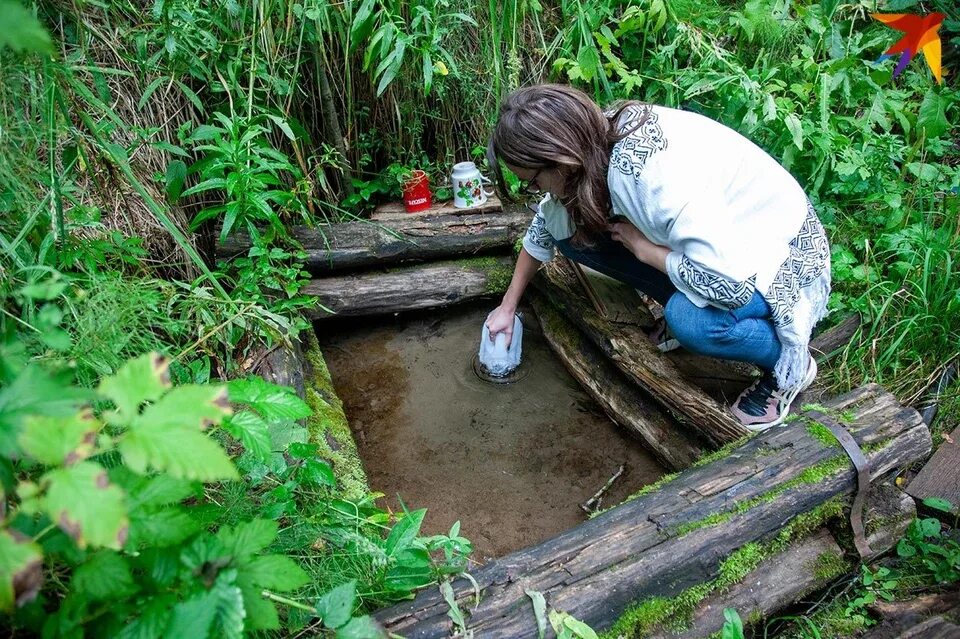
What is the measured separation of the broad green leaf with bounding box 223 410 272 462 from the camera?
1.24 m

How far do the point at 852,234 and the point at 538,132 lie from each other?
163 cm

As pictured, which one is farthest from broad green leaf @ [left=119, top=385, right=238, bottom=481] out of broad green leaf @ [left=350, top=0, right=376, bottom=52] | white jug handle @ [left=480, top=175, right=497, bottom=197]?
white jug handle @ [left=480, top=175, right=497, bottom=197]

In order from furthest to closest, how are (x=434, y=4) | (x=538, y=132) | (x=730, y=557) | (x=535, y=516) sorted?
(x=434, y=4) → (x=535, y=516) → (x=538, y=132) → (x=730, y=557)

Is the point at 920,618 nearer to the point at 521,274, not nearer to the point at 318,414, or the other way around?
the point at 521,274

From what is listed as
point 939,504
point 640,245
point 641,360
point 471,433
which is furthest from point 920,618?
point 471,433

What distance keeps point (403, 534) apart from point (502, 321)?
4.12 ft

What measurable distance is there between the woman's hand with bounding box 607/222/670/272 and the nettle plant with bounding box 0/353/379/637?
1.45m

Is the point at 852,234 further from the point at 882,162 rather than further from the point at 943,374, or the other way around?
the point at 943,374

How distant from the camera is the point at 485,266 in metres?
2.97

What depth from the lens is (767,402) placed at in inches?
85.0

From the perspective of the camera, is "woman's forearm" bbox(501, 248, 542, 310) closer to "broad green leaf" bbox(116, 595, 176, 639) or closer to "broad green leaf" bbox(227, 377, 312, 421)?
"broad green leaf" bbox(227, 377, 312, 421)

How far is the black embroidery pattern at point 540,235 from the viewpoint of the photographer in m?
2.40

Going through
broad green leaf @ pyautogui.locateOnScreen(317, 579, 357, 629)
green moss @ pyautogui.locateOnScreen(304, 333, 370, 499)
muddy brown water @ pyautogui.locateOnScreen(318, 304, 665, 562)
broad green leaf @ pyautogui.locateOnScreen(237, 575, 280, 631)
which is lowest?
muddy brown water @ pyautogui.locateOnScreen(318, 304, 665, 562)

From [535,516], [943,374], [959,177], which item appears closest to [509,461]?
[535,516]
